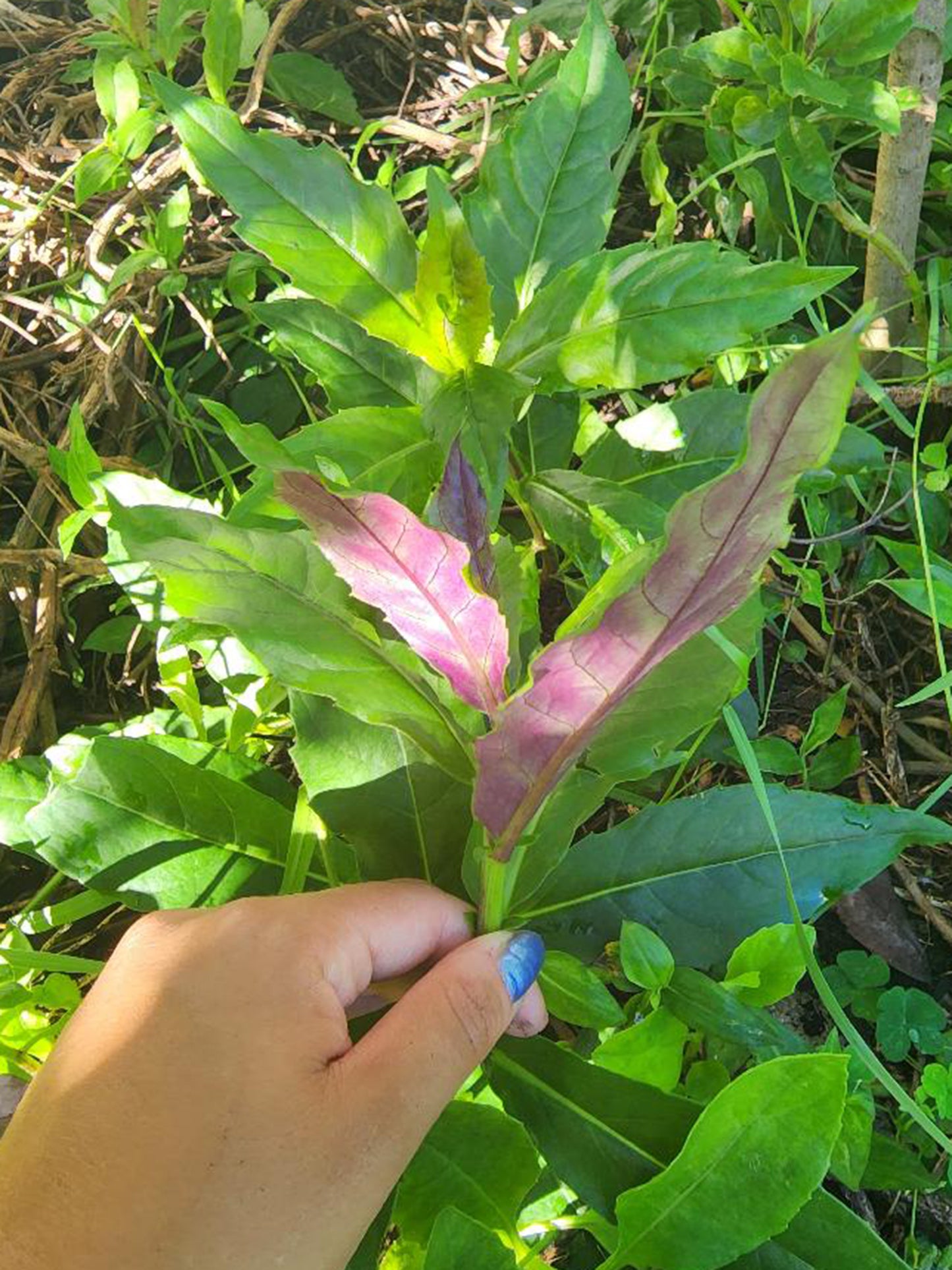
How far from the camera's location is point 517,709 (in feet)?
2.39

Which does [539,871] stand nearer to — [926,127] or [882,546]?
[882,546]

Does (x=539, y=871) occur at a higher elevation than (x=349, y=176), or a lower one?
lower

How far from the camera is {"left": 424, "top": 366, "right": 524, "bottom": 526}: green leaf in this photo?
38.9 inches

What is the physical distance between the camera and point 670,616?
64 cm

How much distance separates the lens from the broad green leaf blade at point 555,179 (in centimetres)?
Answer: 109

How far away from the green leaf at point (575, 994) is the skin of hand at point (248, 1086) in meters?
0.03

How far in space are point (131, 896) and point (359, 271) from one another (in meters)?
0.62

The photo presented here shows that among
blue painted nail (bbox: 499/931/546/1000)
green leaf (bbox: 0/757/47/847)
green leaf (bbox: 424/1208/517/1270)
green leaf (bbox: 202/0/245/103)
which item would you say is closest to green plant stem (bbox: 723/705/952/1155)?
blue painted nail (bbox: 499/931/546/1000)

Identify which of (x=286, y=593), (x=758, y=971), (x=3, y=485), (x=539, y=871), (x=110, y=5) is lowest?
(x=758, y=971)

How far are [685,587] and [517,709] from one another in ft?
0.51

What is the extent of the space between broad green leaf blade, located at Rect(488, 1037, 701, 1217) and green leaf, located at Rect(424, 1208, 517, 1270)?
13 centimetres

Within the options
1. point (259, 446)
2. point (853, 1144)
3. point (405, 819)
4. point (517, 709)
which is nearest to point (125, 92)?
point (259, 446)

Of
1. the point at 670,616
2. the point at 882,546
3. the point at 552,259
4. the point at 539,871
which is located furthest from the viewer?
the point at 882,546

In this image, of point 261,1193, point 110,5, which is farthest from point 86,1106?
point 110,5
